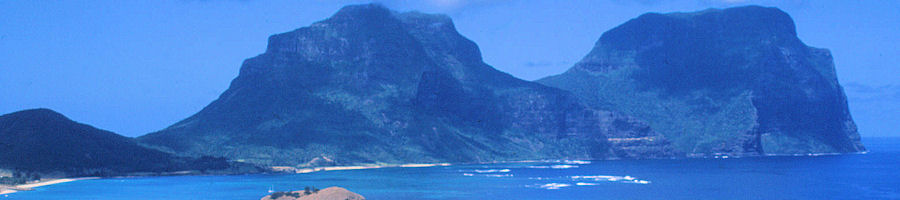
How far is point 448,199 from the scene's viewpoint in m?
180

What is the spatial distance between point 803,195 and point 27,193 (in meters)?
139

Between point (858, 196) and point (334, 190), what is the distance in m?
103

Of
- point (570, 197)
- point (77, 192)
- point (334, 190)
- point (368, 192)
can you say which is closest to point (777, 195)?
point (570, 197)

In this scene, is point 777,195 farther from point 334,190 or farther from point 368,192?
point 334,190

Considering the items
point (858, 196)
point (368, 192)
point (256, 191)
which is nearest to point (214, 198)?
point (256, 191)

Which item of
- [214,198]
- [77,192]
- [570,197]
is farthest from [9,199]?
[570,197]

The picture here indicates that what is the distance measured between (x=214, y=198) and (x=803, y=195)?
104154 millimetres

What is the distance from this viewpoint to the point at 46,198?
182875mm

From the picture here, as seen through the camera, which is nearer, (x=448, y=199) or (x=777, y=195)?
(x=448, y=199)

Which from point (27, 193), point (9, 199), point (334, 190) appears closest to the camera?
point (334, 190)

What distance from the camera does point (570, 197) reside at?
188000 mm

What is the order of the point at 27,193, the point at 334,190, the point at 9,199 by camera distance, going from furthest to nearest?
the point at 27,193 → the point at 9,199 → the point at 334,190

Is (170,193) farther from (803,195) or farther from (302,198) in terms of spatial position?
(803,195)

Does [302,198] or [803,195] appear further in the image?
[803,195]
